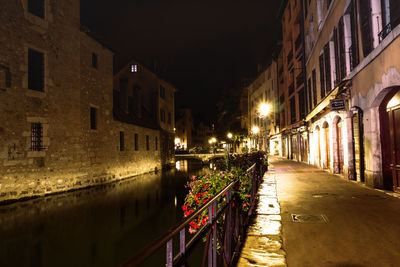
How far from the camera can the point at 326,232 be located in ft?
16.7

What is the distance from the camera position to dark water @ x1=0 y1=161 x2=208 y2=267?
28.3ft

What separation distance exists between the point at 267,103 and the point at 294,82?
46.6ft

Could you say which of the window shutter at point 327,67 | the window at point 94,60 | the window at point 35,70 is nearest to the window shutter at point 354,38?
the window shutter at point 327,67

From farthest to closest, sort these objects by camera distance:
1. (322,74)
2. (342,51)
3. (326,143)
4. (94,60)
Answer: (94,60)
(326,143)
(322,74)
(342,51)

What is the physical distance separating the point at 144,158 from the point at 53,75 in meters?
13.6

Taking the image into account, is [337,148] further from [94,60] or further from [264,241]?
[94,60]

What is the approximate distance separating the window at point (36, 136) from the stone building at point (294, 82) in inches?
713

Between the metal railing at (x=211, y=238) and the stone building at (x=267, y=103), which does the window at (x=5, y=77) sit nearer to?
the metal railing at (x=211, y=238)

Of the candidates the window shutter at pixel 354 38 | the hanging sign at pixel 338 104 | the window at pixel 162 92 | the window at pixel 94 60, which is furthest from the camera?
the window at pixel 162 92

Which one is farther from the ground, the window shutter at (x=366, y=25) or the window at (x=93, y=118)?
the window shutter at (x=366, y=25)

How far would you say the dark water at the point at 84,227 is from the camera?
8.64 meters

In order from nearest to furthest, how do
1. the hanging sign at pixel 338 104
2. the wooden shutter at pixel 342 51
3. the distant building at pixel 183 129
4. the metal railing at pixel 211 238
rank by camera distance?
the metal railing at pixel 211 238
the hanging sign at pixel 338 104
the wooden shutter at pixel 342 51
the distant building at pixel 183 129

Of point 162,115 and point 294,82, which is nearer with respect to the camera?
point 294,82

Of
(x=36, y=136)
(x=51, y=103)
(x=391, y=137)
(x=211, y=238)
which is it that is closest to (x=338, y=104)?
(x=391, y=137)
